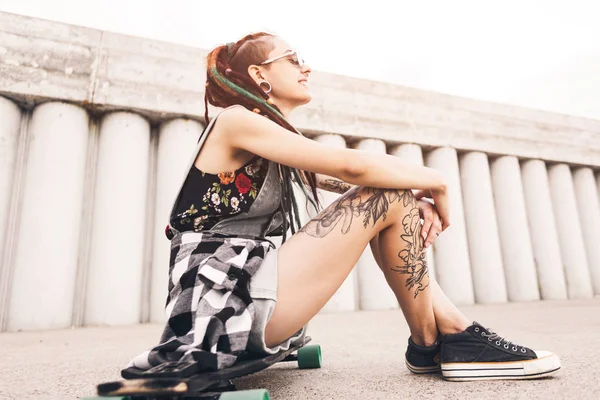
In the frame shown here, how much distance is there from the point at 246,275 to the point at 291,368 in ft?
2.49

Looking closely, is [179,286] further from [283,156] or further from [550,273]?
[550,273]

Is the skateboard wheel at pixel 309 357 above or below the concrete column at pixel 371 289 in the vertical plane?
below

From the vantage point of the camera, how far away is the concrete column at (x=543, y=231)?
629 cm

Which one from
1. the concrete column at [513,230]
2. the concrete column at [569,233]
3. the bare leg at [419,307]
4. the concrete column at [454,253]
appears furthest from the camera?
the concrete column at [569,233]

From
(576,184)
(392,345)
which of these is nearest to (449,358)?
(392,345)

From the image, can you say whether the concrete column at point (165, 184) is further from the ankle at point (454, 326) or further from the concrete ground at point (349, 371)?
the ankle at point (454, 326)

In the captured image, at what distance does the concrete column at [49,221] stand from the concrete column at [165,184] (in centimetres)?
76

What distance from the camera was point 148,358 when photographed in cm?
82

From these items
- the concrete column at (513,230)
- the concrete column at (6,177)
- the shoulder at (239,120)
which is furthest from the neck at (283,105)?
the concrete column at (513,230)

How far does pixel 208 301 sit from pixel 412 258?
23.9 inches

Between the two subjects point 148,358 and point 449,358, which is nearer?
point 148,358

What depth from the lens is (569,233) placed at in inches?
266

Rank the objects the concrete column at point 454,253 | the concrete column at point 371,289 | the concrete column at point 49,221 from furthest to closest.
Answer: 1. the concrete column at point 454,253
2. the concrete column at point 371,289
3. the concrete column at point 49,221

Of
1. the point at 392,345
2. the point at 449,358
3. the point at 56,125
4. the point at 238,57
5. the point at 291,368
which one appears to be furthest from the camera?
the point at 56,125
